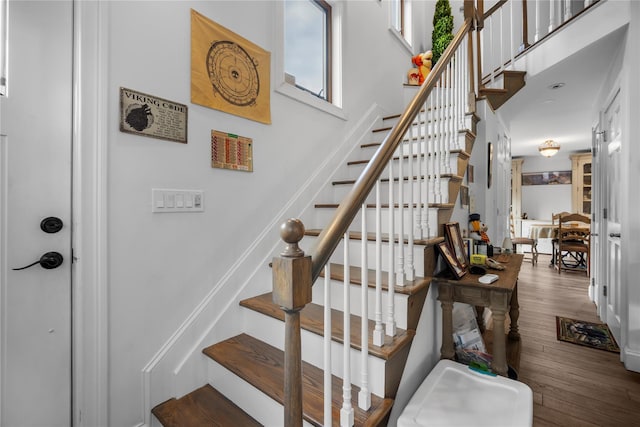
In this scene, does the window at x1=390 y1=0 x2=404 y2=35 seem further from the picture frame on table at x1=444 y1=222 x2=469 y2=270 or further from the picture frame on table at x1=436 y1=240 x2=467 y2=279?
the picture frame on table at x1=436 y1=240 x2=467 y2=279

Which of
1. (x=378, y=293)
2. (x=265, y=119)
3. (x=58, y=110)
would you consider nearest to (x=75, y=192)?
(x=58, y=110)

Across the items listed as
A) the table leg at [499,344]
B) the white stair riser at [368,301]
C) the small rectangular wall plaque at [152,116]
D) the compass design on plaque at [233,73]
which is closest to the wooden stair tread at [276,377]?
the white stair riser at [368,301]

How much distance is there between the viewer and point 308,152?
2408 mm

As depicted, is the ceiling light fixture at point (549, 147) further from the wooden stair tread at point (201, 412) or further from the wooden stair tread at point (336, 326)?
the wooden stair tread at point (201, 412)

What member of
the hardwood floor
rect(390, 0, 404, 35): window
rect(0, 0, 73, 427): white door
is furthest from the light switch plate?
rect(390, 0, 404, 35): window


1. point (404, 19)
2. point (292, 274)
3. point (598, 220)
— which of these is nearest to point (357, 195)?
point (292, 274)

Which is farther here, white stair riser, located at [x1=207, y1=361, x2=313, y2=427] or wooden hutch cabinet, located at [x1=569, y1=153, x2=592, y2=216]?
wooden hutch cabinet, located at [x1=569, y1=153, x2=592, y2=216]

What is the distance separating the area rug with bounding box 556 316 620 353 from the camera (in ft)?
8.57

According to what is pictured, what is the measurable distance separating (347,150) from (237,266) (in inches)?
60.8

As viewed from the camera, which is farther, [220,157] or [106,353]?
[220,157]

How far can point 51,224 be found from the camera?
1.24 meters

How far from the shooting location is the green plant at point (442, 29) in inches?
149

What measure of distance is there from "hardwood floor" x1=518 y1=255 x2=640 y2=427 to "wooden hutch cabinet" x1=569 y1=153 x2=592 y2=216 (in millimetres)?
4595

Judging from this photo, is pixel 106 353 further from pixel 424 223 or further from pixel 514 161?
pixel 514 161
